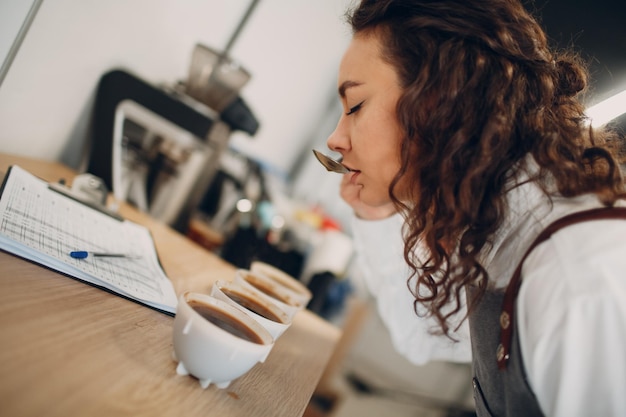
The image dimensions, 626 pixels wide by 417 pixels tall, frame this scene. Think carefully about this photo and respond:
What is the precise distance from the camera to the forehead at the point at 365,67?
2.63ft

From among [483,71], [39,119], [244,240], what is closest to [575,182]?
[483,71]

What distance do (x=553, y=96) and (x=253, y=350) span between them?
0.82m

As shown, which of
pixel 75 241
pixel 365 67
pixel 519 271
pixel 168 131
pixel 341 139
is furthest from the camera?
pixel 168 131

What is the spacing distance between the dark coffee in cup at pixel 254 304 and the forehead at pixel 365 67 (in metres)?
0.52

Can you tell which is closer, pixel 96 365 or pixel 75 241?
pixel 96 365

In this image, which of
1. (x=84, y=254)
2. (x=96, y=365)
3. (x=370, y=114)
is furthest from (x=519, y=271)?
(x=84, y=254)

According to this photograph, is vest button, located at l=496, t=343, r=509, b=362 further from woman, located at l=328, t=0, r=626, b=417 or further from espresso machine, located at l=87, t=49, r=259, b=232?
espresso machine, located at l=87, t=49, r=259, b=232

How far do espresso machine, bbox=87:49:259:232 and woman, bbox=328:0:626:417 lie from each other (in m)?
0.75

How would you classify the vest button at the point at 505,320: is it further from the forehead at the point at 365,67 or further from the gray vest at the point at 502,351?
the forehead at the point at 365,67

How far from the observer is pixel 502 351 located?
0.59 m

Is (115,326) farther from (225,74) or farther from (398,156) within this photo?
(225,74)

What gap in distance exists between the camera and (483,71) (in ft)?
2.39

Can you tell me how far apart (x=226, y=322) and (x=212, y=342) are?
0.09 meters

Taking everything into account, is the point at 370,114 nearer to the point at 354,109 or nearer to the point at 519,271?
the point at 354,109
